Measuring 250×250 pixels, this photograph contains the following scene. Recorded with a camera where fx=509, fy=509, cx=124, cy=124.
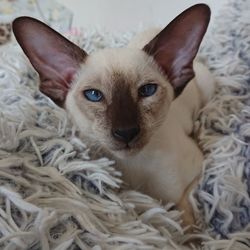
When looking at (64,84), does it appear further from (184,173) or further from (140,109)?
(184,173)

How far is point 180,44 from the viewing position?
37.4 inches

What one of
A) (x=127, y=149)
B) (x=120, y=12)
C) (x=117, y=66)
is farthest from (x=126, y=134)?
(x=120, y=12)

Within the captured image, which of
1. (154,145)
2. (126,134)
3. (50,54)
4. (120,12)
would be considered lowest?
(120,12)

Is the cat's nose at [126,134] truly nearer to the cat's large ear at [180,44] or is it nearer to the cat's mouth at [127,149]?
the cat's mouth at [127,149]

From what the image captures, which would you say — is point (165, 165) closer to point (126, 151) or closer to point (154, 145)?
point (154, 145)

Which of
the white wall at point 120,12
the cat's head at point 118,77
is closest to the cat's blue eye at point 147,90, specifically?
the cat's head at point 118,77

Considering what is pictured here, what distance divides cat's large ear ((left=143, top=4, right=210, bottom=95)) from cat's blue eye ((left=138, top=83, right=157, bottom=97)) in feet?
0.25

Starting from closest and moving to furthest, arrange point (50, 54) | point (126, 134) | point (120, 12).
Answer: point (126, 134) → point (50, 54) → point (120, 12)

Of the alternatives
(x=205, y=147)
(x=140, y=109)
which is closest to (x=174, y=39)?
(x=140, y=109)

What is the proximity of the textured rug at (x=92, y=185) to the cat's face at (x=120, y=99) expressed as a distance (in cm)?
7

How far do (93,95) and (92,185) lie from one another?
0.16 metres

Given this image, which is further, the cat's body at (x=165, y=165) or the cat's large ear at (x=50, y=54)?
the cat's body at (x=165, y=165)

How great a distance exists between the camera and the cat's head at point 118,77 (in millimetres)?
861

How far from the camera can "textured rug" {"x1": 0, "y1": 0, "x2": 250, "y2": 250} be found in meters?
0.75
